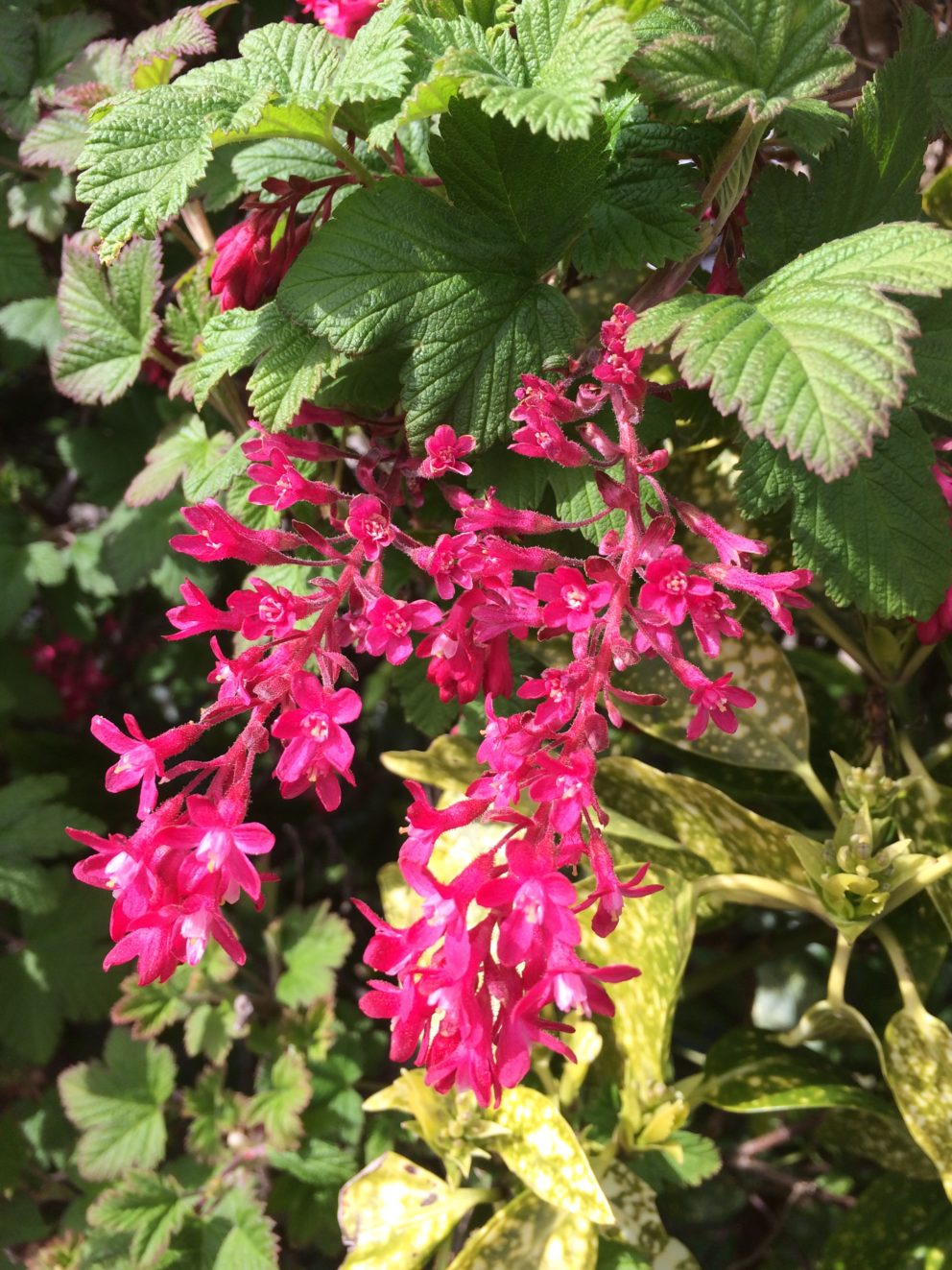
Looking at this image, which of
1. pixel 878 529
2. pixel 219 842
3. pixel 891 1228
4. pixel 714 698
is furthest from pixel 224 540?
pixel 891 1228

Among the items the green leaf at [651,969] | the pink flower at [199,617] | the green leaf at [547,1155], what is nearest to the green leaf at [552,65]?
the pink flower at [199,617]

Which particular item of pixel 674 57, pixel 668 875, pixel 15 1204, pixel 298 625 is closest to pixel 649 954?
pixel 668 875

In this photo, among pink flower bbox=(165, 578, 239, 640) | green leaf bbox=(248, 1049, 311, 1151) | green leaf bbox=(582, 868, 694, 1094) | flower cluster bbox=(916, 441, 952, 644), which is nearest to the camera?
pink flower bbox=(165, 578, 239, 640)

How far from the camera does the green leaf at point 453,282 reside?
72 centimetres

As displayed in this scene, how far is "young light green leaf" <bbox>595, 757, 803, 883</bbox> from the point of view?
0.97 meters

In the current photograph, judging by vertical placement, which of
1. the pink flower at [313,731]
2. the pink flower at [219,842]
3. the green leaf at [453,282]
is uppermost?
the green leaf at [453,282]

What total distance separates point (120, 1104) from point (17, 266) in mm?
933

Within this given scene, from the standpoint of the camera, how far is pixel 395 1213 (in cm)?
96

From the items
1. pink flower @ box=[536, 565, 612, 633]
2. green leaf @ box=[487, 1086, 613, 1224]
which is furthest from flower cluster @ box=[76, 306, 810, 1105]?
green leaf @ box=[487, 1086, 613, 1224]

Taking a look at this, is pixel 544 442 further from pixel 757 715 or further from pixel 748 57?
pixel 757 715

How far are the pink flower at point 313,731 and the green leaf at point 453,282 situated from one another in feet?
0.66

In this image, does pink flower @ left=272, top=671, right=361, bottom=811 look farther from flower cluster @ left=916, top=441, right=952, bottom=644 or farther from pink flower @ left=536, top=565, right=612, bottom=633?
flower cluster @ left=916, top=441, right=952, bottom=644

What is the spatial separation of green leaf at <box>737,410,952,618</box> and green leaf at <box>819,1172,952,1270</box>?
693mm

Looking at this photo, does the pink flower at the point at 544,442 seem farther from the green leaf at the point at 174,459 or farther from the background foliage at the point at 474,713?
the green leaf at the point at 174,459
